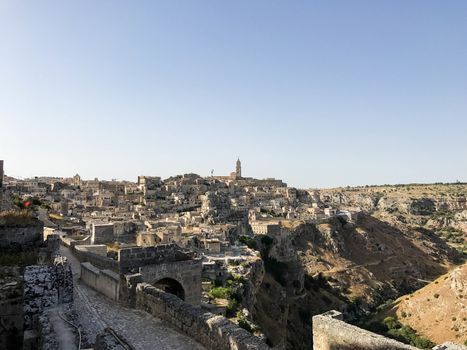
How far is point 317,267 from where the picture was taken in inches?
2381

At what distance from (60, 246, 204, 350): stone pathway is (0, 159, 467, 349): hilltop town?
38 mm

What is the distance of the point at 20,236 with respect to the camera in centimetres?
1093

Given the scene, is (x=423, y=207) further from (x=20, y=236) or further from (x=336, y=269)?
(x=20, y=236)

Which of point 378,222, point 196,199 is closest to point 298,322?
point 196,199

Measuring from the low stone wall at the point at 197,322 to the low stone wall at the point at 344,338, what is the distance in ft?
16.3

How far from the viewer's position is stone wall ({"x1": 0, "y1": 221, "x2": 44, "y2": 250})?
34.8 ft

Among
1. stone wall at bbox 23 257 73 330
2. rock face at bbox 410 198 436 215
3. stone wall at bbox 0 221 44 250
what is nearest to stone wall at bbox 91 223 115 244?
stone wall at bbox 0 221 44 250

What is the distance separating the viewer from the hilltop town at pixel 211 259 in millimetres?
7668

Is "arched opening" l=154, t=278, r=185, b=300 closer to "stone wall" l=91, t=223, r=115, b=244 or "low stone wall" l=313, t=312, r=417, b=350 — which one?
"low stone wall" l=313, t=312, r=417, b=350

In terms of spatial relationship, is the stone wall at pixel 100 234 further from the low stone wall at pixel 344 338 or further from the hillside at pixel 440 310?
the hillside at pixel 440 310

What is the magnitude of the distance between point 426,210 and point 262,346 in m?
128

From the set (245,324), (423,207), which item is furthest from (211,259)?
(423,207)

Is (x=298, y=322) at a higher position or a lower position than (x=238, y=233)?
lower

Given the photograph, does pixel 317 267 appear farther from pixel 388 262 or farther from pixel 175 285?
pixel 175 285
